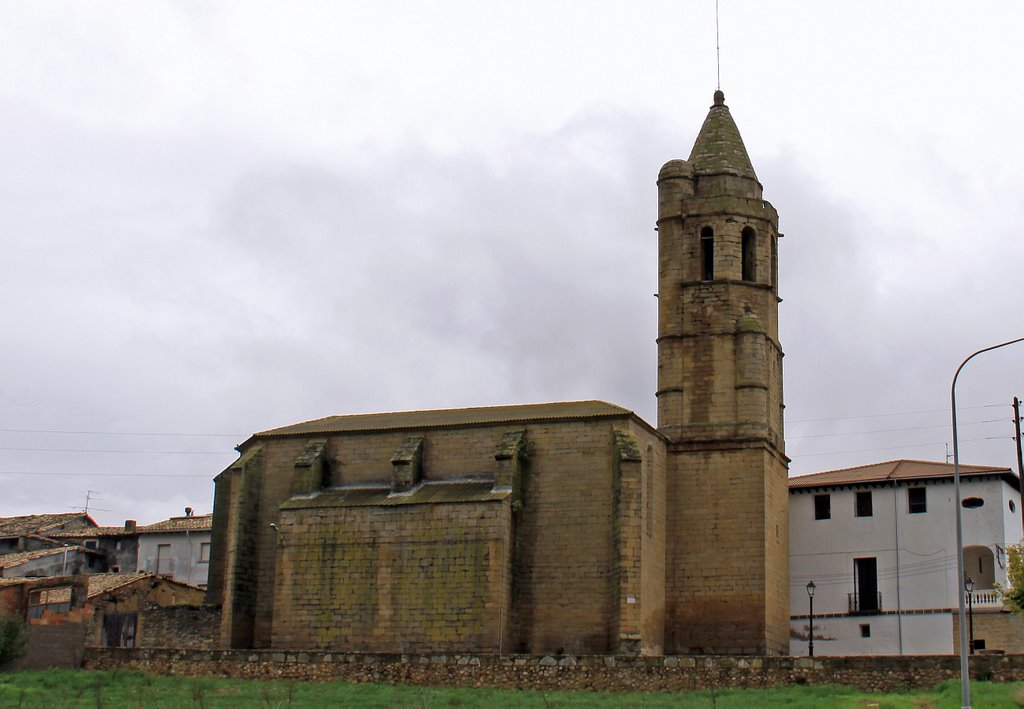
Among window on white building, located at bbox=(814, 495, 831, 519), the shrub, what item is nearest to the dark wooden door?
the shrub

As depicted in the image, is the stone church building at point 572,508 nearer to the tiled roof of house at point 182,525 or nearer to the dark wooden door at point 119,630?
the dark wooden door at point 119,630

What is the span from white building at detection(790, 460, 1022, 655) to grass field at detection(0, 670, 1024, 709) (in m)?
16.2

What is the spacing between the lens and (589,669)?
30281 millimetres

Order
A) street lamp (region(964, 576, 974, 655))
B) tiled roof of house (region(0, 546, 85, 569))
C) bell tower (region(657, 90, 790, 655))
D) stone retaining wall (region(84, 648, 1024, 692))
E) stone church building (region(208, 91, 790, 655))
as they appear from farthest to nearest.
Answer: tiled roof of house (region(0, 546, 85, 569)) → bell tower (region(657, 90, 790, 655)) → street lamp (region(964, 576, 974, 655)) → stone church building (region(208, 91, 790, 655)) → stone retaining wall (region(84, 648, 1024, 692))

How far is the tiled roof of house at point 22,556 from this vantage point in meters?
51.6

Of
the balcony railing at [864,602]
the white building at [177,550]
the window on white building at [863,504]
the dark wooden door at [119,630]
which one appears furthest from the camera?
the white building at [177,550]

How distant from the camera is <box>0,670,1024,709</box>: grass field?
26.4m

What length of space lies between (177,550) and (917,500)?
3183 cm

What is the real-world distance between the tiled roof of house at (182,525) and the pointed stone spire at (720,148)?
27.0 metres

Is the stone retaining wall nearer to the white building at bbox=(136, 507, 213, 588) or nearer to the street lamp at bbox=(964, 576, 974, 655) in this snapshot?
the street lamp at bbox=(964, 576, 974, 655)

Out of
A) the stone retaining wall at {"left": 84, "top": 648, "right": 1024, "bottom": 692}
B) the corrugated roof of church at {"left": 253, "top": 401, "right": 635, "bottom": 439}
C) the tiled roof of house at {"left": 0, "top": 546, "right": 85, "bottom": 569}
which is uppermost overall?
the corrugated roof of church at {"left": 253, "top": 401, "right": 635, "bottom": 439}

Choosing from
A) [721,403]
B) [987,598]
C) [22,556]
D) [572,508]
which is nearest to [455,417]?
[572,508]

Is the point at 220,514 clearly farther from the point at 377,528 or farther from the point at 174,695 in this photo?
the point at 174,695

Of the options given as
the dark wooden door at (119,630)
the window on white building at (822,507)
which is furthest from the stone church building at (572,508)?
the window on white building at (822,507)
